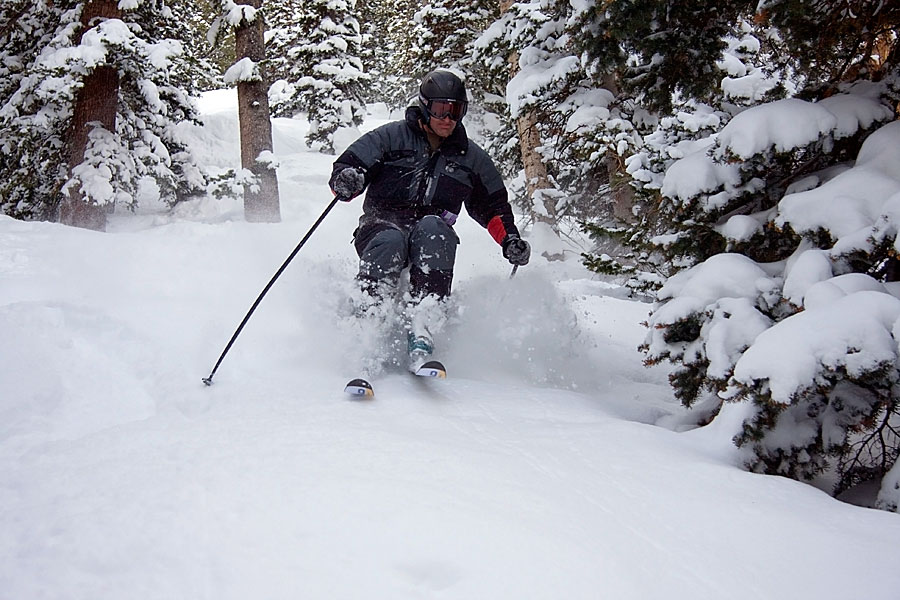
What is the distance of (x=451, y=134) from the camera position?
14.7ft

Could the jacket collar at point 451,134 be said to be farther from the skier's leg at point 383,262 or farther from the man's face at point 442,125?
the skier's leg at point 383,262

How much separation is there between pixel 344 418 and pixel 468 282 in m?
2.31

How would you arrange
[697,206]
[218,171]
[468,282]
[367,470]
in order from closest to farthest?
[367,470]
[697,206]
[468,282]
[218,171]

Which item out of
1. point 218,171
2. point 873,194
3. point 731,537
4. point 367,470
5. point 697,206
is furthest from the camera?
point 218,171

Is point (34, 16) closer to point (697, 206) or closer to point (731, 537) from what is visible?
point (697, 206)

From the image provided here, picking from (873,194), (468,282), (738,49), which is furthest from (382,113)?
(873,194)

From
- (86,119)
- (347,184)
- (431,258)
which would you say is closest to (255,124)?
(86,119)

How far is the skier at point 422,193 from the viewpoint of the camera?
411cm

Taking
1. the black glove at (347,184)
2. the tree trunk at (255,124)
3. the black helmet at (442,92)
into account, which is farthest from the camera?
the tree trunk at (255,124)

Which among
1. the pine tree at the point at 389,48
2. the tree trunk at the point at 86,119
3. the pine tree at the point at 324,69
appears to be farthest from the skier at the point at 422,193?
the pine tree at the point at 324,69

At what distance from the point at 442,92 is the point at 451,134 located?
14.1 inches

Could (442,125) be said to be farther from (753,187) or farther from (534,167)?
(534,167)

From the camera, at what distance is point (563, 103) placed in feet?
27.7

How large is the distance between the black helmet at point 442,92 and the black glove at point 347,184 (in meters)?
0.77
